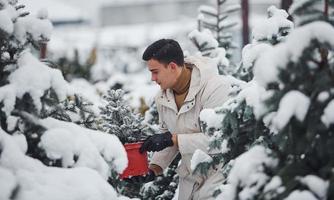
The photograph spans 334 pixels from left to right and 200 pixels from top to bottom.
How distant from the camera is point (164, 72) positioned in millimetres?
4445

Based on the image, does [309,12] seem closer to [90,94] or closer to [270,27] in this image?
[270,27]

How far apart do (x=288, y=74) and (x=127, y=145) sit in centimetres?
175

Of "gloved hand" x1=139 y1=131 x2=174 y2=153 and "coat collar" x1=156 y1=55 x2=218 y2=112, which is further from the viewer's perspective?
"coat collar" x1=156 y1=55 x2=218 y2=112

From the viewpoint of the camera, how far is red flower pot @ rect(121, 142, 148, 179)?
4.15 metres

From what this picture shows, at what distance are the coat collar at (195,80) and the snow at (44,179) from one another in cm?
157

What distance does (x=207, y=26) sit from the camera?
6.98 m

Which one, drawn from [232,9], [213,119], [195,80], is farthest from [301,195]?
[232,9]

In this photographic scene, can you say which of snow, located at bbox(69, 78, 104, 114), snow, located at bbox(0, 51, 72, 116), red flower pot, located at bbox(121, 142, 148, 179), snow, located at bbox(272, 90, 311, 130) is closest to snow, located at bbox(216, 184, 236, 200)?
snow, located at bbox(272, 90, 311, 130)

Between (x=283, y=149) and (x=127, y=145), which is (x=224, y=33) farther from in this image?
(x=283, y=149)

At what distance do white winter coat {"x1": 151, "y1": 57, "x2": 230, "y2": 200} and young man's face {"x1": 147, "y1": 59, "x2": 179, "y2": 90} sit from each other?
0.51 ft

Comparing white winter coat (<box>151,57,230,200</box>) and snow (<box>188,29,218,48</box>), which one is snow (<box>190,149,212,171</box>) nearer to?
white winter coat (<box>151,57,230,200</box>)

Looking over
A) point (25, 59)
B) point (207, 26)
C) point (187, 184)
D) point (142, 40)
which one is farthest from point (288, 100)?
point (142, 40)

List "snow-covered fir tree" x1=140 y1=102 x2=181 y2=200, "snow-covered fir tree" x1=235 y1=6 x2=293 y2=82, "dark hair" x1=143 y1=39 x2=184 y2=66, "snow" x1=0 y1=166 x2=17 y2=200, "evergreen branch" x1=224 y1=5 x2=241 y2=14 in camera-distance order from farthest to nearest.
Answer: "evergreen branch" x1=224 y1=5 x2=241 y2=14 → "snow-covered fir tree" x1=140 y1=102 x2=181 y2=200 → "dark hair" x1=143 y1=39 x2=184 y2=66 → "snow-covered fir tree" x1=235 y1=6 x2=293 y2=82 → "snow" x1=0 y1=166 x2=17 y2=200

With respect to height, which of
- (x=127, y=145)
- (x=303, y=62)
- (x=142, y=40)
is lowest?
(x=142, y=40)
